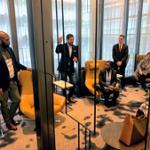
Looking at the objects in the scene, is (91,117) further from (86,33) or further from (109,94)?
(86,33)

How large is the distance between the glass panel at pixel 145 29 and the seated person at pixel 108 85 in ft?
5.24

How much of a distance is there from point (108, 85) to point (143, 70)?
4.10 ft

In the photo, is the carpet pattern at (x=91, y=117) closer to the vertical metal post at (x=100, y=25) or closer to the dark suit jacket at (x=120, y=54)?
the dark suit jacket at (x=120, y=54)

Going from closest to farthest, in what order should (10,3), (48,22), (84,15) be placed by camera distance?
1. (48,22)
2. (10,3)
3. (84,15)

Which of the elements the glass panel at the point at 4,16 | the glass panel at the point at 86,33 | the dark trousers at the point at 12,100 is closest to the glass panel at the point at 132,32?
the glass panel at the point at 86,33

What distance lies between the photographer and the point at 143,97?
415 centimetres

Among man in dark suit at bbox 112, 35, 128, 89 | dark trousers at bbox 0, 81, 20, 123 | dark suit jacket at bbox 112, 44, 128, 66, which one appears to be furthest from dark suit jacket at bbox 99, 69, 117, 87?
dark trousers at bbox 0, 81, 20, 123

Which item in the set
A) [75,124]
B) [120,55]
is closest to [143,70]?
[120,55]

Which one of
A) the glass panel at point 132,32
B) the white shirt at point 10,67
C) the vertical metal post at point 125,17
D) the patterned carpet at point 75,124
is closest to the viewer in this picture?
the patterned carpet at point 75,124

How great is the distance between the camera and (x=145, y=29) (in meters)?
4.85

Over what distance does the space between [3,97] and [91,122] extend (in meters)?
1.39

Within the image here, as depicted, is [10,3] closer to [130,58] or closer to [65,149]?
[65,149]

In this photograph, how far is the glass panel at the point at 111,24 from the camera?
4.36m

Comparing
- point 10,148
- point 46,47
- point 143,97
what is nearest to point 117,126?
point 10,148
